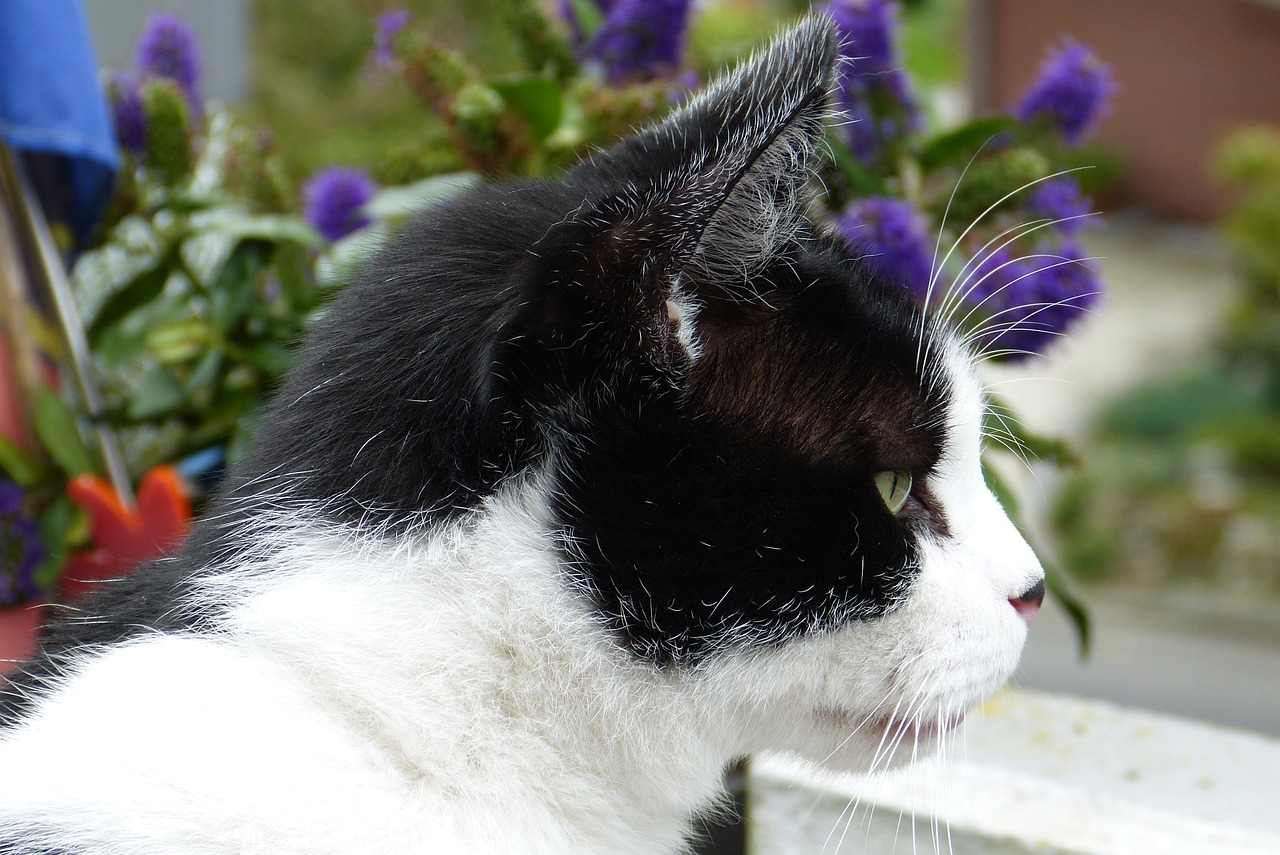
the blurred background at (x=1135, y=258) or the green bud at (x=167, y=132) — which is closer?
the green bud at (x=167, y=132)

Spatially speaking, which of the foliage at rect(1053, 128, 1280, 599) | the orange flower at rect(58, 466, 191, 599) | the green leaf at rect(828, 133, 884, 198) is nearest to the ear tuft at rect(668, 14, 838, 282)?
the green leaf at rect(828, 133, 884, 198)

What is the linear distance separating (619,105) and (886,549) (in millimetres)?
796

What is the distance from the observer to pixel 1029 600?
0.84 metres

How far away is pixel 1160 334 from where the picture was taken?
19.9 ft

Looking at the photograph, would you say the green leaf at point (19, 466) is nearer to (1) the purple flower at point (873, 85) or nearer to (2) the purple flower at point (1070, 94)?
(1) the purple flower at point (873, 85)

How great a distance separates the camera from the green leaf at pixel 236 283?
1476 millimetres

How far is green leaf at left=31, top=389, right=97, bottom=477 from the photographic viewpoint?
1.40 m

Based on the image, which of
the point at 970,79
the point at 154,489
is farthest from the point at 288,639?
the point at 970,79

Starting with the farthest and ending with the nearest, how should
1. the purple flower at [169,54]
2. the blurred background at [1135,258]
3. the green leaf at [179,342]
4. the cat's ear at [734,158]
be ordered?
1. the blurred background at [1135,258]
2. the purple flower at [169,54]
3. the green leaf at [179,342]
4. the cat's ear at [734,158]

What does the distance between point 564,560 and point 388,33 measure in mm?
962

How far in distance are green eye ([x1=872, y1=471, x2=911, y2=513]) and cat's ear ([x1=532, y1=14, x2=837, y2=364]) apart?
17 cm

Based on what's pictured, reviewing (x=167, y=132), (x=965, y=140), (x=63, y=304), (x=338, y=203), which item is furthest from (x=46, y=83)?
(x=965, y=140)

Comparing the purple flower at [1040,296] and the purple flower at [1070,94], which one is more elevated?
the purple flower at [1070,94]

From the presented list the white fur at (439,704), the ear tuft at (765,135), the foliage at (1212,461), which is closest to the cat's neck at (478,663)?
the white fur at (439,704)
